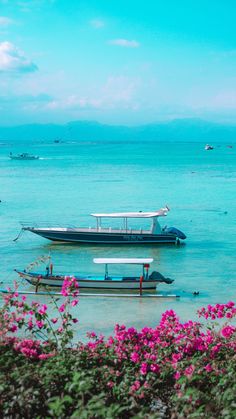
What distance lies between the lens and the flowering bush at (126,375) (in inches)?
261

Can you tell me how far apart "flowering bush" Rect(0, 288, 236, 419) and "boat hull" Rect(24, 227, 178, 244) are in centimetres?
2724

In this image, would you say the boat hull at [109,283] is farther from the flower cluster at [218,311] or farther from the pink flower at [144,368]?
the pink flower at [144,368]

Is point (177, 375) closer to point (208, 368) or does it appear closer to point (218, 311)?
point (208, 368)

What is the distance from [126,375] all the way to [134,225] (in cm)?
3752

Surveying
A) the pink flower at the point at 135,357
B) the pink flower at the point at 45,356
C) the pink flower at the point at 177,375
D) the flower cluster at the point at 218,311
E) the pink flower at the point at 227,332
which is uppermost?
the flower cluster at the point at 218,311

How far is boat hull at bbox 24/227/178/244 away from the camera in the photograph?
1471 inches

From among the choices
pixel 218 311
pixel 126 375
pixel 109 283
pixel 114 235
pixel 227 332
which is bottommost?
pixel 126 375

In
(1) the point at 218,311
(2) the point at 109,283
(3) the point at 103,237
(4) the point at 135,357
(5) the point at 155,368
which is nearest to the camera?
(5) the point at 155,368

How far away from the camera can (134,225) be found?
149 ft

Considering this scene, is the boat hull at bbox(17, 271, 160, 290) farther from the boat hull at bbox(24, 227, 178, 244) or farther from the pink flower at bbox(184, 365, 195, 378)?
the pink flower at bbox(184, 365, 195, 378)

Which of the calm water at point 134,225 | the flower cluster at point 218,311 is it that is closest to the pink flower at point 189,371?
the flower cluster at point 218,311

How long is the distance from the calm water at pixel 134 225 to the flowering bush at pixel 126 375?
10.9m

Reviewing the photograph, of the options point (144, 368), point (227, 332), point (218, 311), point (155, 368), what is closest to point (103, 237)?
point (218, 311)

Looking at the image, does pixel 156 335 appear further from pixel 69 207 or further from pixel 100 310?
pixel 69 207
